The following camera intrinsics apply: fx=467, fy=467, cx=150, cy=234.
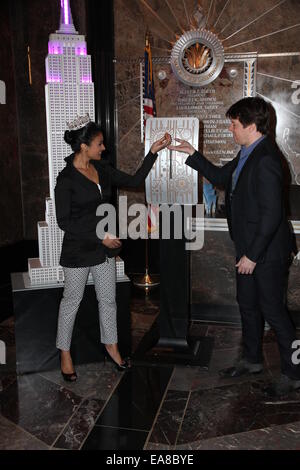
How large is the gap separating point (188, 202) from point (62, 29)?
1437mm

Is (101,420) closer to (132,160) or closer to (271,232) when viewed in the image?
(271,232)

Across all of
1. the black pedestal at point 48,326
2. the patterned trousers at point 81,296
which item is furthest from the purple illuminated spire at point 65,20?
the black pedestal at point 48,326

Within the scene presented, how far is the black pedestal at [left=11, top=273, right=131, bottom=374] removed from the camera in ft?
9.81

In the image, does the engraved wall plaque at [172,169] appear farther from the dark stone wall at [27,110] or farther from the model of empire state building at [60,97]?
the dark stone wall at [27,110]

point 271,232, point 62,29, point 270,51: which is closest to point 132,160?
point 270,51

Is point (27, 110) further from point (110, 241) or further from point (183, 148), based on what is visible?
point (110, 241)

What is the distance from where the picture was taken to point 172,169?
9.50 feet

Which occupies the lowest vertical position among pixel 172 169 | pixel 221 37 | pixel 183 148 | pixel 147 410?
pixel 147 410

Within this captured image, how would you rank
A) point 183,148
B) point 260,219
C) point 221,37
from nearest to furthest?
point 260,219
point 183,148
point 221,37

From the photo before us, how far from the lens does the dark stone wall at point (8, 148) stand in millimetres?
6094

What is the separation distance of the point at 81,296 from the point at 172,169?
3.16 ft

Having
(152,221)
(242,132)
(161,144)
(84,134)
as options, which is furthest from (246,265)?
(152,221)

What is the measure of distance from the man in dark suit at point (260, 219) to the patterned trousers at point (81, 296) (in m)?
0.80

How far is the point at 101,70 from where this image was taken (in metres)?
5.50
